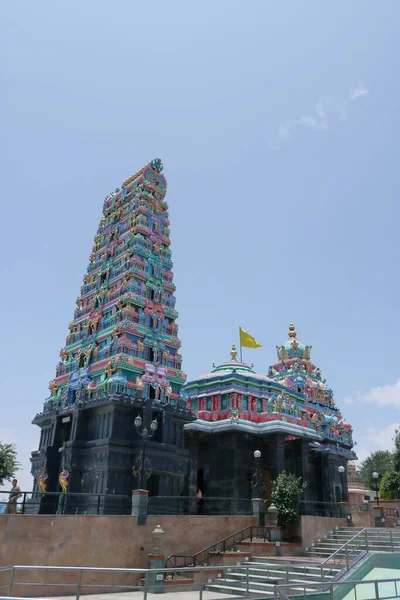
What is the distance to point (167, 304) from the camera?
3884 centimetres

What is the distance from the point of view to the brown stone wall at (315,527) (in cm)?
2678

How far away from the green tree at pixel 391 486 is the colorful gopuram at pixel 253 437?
641cm

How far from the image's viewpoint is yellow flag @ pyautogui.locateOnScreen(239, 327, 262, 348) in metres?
48.4

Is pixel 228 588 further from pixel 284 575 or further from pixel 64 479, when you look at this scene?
pixel 64 479

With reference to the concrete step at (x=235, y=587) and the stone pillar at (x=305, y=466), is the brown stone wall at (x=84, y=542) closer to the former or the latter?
the concrete step at (x=235, y=587)

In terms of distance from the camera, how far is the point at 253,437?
1652 inches

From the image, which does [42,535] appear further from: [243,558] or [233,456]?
[233,456]

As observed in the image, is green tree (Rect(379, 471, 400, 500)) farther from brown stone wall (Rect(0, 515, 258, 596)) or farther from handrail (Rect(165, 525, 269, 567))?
brown stone wall (Rect(0, 515, 258, 596))

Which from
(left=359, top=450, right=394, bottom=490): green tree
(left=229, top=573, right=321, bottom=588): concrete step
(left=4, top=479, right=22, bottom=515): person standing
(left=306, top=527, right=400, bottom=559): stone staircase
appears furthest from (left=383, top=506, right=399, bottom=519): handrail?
(left=359, top=450, right=394, bottom=490): green tree

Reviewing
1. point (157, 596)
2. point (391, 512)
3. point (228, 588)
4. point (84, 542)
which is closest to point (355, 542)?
point (228, 588)

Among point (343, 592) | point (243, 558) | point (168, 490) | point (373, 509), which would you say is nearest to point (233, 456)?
point (168, 490)

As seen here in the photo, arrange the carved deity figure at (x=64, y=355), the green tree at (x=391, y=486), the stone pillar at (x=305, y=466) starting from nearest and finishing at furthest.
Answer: the carved deity figure at (x=64, y=355)
the stone pillar at (x=305, y=466)
the green tree at (x=391, y=486)

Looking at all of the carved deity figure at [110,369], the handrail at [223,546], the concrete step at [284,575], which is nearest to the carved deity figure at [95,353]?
the carved deity figure at [110,369]

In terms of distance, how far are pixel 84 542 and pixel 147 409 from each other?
11.4 m
